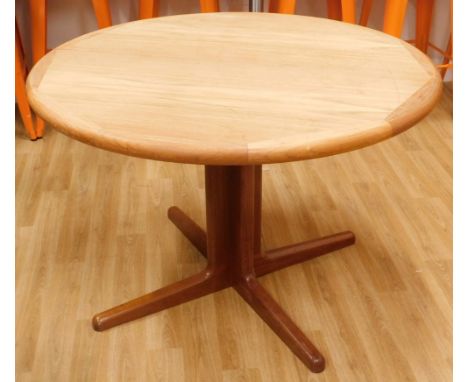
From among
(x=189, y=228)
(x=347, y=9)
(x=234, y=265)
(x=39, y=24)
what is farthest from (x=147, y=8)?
(x=234, y=265)

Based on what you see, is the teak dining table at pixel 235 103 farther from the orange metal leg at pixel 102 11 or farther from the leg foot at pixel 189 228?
the orange metal leg at pixel 102 11

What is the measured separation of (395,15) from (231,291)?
1.52m

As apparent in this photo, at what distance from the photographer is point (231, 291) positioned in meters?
1.94

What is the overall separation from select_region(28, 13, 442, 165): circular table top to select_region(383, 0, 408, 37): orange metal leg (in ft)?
3.35

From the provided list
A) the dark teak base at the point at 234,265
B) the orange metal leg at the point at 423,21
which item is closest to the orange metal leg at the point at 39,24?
the dark teak base at the point at 234,265

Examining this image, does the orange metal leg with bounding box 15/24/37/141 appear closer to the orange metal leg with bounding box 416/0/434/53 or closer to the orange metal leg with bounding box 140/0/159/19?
the orange metal leg with bounding box 140/0/159/19

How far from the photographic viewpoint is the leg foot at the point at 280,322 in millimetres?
1658

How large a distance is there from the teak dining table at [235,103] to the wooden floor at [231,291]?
0.07 m

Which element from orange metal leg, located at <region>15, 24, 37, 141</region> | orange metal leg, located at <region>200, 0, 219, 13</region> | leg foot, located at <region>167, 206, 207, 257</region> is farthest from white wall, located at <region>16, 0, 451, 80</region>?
leg foot, located at <region>167, 206, 207, 257</region>

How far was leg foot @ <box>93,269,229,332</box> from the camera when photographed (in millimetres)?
1794

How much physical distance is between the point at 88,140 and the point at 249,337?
794 mm

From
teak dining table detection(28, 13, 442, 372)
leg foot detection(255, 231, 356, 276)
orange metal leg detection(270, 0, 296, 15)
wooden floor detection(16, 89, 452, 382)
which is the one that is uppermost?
teak dining table detection(28, 13, 442, 372)

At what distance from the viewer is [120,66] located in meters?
1.55
